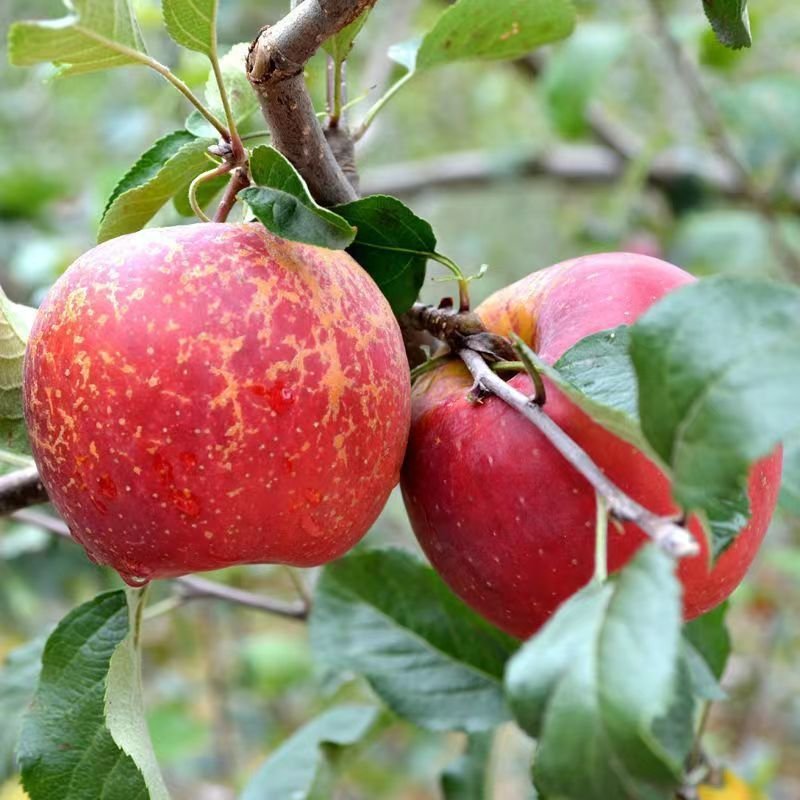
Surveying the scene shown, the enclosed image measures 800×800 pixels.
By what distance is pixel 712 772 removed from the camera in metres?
0.84

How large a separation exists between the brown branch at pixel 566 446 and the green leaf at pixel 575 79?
1.24m

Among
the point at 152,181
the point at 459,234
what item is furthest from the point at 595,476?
the point at 459,234

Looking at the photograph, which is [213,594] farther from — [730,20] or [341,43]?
[730,20]

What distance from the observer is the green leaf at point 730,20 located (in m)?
0.47

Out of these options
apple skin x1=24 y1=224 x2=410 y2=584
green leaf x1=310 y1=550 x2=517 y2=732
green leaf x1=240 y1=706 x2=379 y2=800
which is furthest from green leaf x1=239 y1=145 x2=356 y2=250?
green leaf x1=240 y1=706 x2=379 y2=800

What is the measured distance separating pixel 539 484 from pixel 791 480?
26 centimetres

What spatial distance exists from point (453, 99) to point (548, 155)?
1.58m

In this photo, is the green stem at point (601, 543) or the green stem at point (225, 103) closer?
the green stem at point (601, 543)

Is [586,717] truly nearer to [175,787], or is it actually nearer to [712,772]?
[712,772]

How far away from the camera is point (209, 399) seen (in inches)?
17.6

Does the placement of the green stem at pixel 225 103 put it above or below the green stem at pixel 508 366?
above

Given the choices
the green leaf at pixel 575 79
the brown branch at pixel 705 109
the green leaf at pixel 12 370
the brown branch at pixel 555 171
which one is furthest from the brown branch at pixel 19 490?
the brown branch at pixel 555 171

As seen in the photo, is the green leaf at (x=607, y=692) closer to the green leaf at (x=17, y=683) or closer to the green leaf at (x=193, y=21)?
the green leaf at (x=193, y=21)

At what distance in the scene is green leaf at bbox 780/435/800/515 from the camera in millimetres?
651
